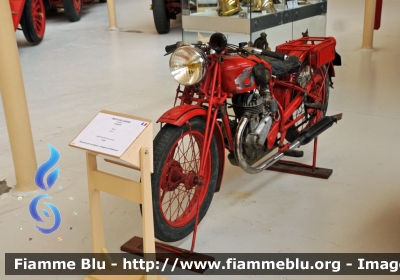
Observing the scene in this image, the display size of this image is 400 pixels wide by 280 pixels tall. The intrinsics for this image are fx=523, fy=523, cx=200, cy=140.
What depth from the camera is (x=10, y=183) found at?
3613 millimetres

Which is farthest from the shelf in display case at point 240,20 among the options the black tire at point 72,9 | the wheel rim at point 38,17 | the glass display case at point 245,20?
the black tire at point 72,9

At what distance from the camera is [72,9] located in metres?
10.0

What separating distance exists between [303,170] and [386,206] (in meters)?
0.64

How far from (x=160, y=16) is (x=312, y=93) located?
5.20 metres

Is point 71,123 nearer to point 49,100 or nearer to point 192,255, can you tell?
point 49,100

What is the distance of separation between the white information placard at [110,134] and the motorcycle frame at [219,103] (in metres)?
0.29

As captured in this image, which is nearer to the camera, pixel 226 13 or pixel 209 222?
pixel 209 222

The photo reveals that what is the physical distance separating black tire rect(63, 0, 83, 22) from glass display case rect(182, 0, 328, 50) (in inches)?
213

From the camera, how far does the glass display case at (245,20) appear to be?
4773 millimetres

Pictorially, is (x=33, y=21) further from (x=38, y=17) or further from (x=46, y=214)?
(x=46, y=214)

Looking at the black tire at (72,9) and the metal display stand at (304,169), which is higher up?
the black tire at (72,9)

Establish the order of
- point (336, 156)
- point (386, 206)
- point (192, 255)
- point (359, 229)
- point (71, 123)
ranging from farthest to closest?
point (71, 123), point (336, 156), point (386, 206), point (359, 229), point (192, 255)

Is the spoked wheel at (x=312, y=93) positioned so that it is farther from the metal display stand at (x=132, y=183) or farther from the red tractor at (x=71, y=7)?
the red tractor at (x=71, y=7)

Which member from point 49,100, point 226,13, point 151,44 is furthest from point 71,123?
point 151,44
